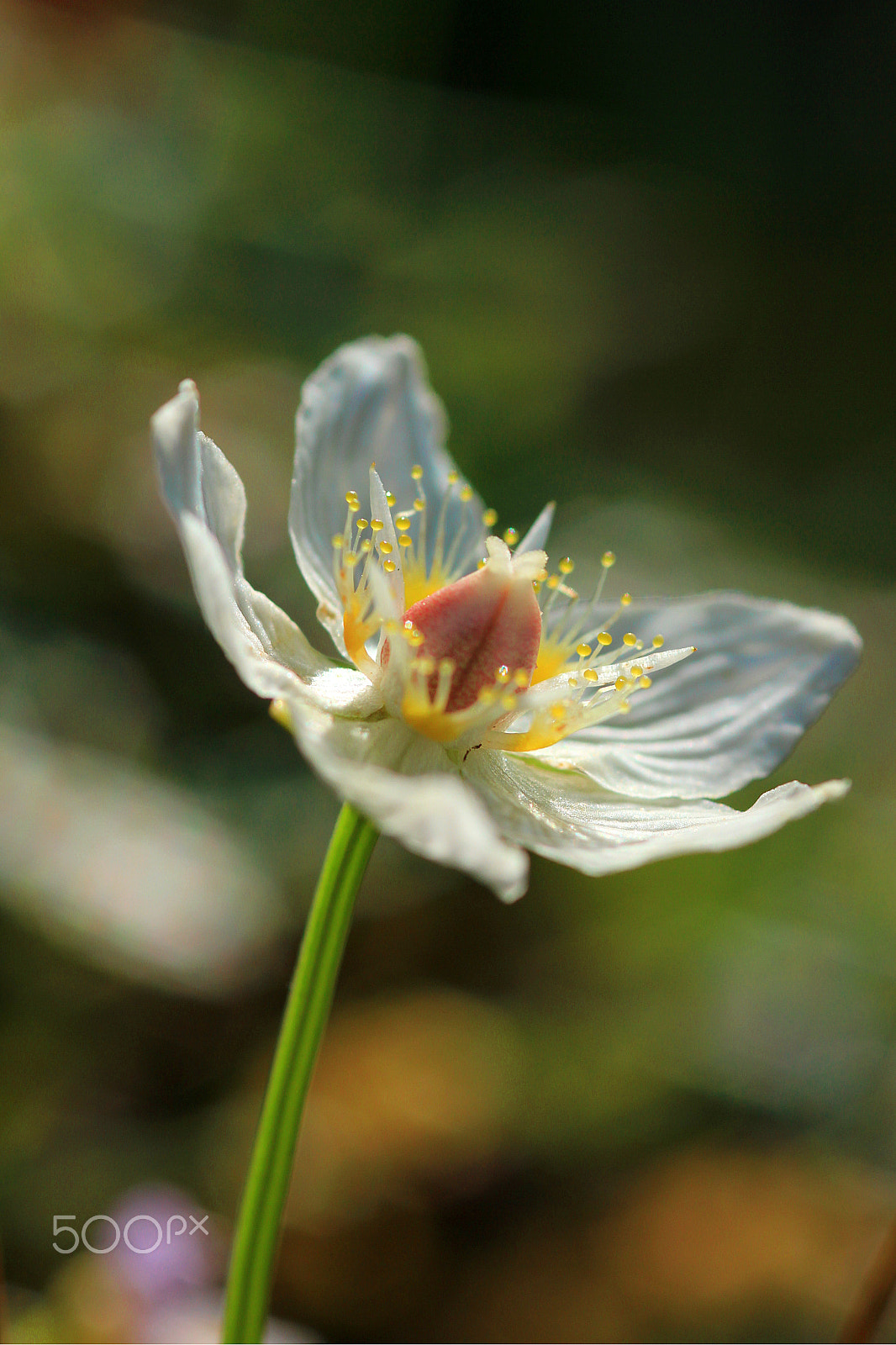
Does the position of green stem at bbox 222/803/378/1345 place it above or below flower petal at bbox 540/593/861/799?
below

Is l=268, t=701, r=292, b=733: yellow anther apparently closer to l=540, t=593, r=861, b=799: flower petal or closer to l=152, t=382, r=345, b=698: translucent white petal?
l=152, t=382, r=345, b=698: translucent white petal

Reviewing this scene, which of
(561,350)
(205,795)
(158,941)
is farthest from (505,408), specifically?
(158,941)

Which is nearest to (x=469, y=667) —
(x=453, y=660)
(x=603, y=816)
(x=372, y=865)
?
(x=453, y=660)

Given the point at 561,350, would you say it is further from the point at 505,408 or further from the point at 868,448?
the point at 868,448

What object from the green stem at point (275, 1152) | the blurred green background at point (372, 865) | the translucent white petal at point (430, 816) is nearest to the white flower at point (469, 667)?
the translucent white petal at point (430, 816)

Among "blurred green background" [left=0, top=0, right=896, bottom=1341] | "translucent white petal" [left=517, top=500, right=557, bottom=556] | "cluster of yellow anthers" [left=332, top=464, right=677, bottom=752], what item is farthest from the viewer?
"blurred green background" [left=0, top=0, right=896, bottom=1341]

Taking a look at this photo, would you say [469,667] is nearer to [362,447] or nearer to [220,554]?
[220,554]

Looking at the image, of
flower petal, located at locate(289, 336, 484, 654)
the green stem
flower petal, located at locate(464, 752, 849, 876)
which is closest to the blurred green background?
the green stem
